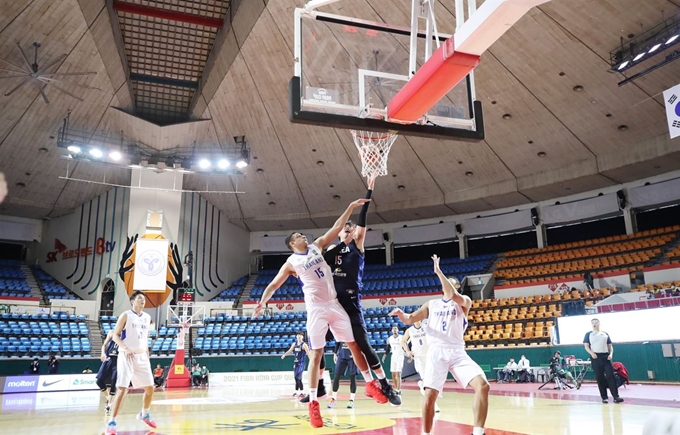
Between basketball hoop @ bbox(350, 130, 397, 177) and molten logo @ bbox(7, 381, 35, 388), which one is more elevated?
basketball hoop @ bbox(350, 130, 397, 177)

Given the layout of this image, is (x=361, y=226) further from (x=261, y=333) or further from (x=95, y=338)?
(x=95, y=338)

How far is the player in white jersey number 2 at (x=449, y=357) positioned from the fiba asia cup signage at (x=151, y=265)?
21.0 metres

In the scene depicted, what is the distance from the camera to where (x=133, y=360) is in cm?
770

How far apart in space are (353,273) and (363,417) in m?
3.61

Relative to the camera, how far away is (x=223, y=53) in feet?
63.0

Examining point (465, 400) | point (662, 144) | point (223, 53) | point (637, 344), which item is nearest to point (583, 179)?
point (662, 144)

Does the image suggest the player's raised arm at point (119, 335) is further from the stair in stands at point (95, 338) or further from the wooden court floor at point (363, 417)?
the stair in stands at point (95, 338)

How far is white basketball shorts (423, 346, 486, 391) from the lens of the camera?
18.2 ft

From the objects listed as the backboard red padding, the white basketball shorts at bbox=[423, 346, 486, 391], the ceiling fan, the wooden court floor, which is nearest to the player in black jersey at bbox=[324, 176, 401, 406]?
the white basketball shorts at bbox=[423, 346, 486, 391]

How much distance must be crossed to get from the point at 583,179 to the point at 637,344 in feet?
32.9

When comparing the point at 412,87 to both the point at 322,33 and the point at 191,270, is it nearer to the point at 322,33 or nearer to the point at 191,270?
the point at 322,33

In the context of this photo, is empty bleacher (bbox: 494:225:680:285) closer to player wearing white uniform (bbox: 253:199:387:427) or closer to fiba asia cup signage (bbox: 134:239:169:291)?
fiba asia cup signage (bbox: 134:239:169:291)

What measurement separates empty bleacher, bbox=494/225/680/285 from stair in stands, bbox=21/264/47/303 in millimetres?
24280

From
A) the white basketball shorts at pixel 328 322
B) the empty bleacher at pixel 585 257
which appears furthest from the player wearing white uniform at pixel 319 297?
the empty bleacher at pixel 585 257
